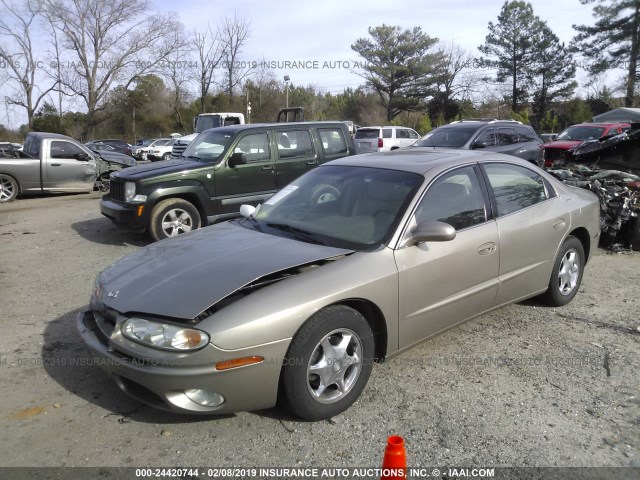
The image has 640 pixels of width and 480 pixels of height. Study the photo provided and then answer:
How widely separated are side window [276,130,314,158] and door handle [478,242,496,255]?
5082 millimetres

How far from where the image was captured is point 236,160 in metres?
7.94

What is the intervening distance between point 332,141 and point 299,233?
565 centimetres

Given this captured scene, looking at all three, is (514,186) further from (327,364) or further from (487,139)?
(487,139)

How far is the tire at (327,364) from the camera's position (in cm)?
291

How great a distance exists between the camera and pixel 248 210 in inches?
176

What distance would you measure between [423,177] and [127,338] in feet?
7.48

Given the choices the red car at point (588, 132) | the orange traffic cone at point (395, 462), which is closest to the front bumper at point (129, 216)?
the orange traffic cone at point (395, 462)

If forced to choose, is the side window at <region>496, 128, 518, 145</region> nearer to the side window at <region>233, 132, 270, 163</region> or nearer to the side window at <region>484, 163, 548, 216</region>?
the side window at <region>233, 132, 270, 163</region>

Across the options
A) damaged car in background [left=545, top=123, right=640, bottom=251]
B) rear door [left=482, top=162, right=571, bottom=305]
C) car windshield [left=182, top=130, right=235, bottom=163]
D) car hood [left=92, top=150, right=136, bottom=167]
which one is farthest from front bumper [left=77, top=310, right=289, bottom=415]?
car hood [left=92, top=150, right=136, bottom=167]

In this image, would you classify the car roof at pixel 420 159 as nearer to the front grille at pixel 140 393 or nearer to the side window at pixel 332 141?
the front grille at pixel 140 393

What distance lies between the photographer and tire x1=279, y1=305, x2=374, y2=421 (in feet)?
9.55

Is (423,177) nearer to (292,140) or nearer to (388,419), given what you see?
(388,419)

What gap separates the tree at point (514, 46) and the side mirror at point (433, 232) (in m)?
51.3

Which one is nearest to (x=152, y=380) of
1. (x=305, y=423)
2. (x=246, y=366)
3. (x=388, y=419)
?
(x=246, y=366)
